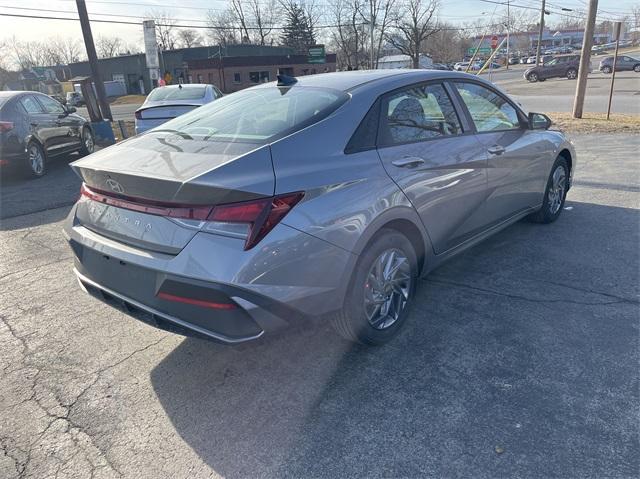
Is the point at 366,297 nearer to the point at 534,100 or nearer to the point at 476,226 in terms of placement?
the point at 476,226

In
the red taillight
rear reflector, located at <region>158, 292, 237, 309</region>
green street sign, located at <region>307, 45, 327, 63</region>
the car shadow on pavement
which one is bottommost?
the car shadow on pavement

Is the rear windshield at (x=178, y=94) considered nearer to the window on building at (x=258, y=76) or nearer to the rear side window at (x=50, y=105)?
the rear side window at (x=50, y=105)

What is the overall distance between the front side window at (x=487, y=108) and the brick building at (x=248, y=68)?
44793 mm

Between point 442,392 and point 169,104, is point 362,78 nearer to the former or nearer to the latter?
point 442,392

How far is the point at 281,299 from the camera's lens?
7.75 ft

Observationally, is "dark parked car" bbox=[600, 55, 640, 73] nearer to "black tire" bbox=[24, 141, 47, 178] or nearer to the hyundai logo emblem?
"black tire" bbox=[24, 141, 47, 178]

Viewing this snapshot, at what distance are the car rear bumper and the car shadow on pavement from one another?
0.56 ft

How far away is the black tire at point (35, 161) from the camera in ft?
28.6

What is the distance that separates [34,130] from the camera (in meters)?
8.86

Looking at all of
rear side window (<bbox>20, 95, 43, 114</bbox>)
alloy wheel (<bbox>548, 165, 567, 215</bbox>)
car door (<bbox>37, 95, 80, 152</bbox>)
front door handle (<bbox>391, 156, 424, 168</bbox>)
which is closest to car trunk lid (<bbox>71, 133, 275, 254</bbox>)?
front door handle (<bbox>391, 156, 424, 168</bbox>)

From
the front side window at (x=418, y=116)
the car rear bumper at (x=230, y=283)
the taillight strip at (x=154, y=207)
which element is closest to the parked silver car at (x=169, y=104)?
the front side window at (x=418, y=116)

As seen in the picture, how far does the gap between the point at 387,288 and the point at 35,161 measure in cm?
835

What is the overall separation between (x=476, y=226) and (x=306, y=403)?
82.3 inches

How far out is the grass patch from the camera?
11708 millimetres
